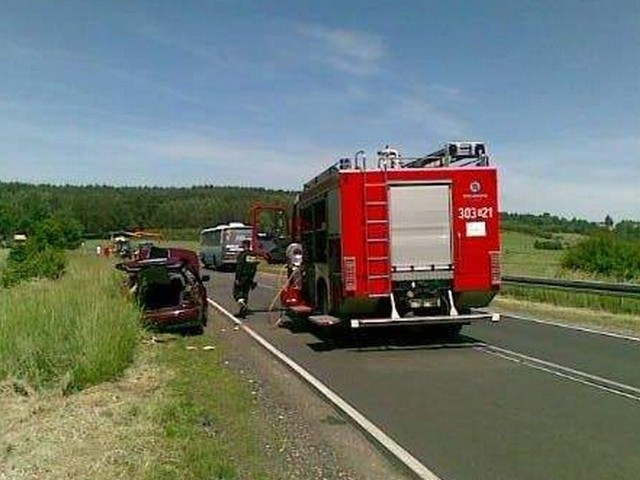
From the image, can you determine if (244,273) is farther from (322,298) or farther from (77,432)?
(77,432)

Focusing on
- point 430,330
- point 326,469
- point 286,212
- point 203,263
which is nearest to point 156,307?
point 286,212

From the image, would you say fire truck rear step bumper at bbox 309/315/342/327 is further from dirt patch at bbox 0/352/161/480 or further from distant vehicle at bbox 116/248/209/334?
dirt patch at bbox 0/352/161/480

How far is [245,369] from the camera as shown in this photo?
11.0 m

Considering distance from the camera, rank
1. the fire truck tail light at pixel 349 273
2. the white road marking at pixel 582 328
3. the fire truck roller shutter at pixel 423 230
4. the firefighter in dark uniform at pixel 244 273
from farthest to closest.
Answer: the firefighter in dark uniform at pixel 244 273 < the white road marking at pixel 582 328 < the fire truck roller shutter at pixel 423 230 < the fire truck tail light at pixel 349 273

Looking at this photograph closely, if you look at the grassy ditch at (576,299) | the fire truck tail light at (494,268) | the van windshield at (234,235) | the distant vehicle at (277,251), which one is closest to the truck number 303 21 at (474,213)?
the fire truck tail light at (494,268)

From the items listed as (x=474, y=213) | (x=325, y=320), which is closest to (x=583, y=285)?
(x=474, y=213)

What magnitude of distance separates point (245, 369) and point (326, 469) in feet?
17.1

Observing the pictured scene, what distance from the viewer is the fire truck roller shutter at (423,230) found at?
1264cm

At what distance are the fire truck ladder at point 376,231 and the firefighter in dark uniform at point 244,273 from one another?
6.63m

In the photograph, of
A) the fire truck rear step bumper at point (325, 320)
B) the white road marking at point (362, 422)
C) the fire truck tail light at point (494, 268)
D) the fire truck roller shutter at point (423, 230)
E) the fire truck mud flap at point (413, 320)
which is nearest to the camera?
the white road marking at point (362, 422)

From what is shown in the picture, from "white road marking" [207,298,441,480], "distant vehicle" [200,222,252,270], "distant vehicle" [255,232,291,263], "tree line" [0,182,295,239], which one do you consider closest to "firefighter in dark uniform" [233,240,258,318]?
"distant vehicle" [255,232,291,263]

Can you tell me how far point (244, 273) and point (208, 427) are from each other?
11.7 meters

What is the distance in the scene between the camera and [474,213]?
12.7 metres

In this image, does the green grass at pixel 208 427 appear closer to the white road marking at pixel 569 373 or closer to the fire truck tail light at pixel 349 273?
the fire truck tail light at pixel 349 273
